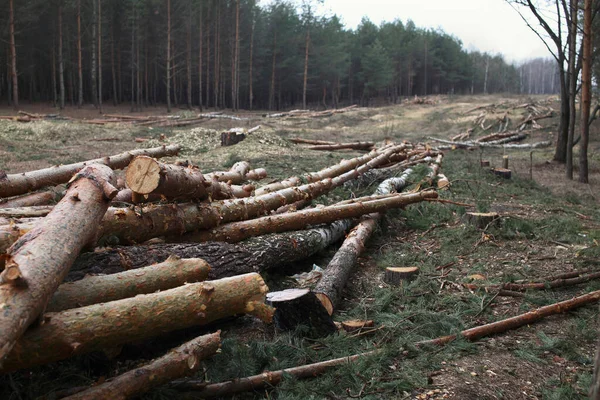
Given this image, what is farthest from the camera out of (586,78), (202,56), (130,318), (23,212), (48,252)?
(202,56)

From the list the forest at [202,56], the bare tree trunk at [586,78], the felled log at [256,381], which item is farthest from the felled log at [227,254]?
the forest at [202,56]

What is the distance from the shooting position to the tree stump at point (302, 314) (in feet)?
14.8

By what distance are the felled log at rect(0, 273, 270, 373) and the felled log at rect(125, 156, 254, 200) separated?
4.98ft

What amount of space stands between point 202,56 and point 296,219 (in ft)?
140

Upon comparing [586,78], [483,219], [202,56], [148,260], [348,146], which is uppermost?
[202,56]

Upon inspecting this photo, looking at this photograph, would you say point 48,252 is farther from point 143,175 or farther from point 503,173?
point 503,173

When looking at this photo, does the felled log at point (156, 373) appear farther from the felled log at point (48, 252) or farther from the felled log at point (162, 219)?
the felled log at point (162, 219)

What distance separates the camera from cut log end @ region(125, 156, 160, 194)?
483cm

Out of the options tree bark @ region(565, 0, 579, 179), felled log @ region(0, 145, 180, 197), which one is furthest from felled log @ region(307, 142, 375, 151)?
felled log @ region(0, 145, 180, 197)

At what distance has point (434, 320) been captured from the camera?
4727 millimetres

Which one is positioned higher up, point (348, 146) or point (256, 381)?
point (348, 146)

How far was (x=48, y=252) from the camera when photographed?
313 cm

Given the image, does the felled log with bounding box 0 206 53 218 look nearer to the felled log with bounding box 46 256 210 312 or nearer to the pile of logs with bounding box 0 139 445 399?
the pile of logs with bounding box 0 139 445 399

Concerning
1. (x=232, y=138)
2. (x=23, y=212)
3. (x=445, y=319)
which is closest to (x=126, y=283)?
(x=23, y=212)
